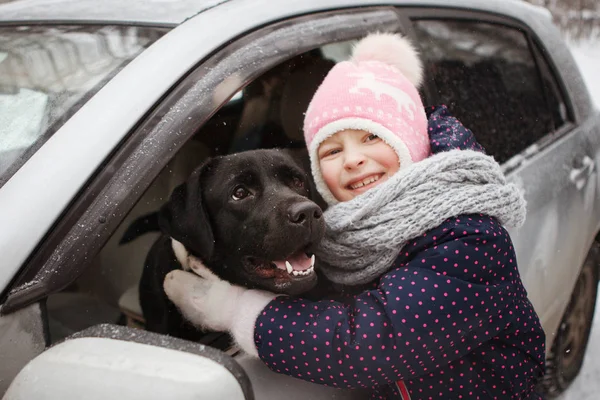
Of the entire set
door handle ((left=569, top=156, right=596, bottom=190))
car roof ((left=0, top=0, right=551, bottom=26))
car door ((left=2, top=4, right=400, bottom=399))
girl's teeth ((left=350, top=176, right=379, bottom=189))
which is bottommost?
door handle ((left=569, top=156, right=596, bottom=190))

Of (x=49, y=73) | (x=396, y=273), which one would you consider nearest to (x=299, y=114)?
(x=49, y=73)

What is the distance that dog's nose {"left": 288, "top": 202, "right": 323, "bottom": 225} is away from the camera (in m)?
1.69

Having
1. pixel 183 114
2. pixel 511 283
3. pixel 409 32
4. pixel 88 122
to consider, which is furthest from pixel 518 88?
pixel 88 122

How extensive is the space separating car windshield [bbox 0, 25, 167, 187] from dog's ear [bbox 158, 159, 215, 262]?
412 millimetres

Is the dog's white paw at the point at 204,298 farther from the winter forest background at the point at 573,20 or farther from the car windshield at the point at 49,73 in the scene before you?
the winter forest background at the point at 573,20

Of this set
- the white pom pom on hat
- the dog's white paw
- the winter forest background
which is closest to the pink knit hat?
the white pom pom on hat

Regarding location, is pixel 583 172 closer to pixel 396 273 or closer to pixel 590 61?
pixel 396 273

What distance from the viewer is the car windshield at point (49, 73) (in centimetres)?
156

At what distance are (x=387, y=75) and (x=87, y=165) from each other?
96 centimetres

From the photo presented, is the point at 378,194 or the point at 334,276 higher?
the point at 378,194

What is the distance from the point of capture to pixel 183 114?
155 centimetres

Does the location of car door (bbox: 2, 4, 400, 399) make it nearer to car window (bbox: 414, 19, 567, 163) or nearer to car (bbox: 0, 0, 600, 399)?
car (bbox: 0, 0, 600, 399)

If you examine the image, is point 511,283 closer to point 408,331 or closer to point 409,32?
point 408,331

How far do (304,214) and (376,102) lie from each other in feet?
1.31
